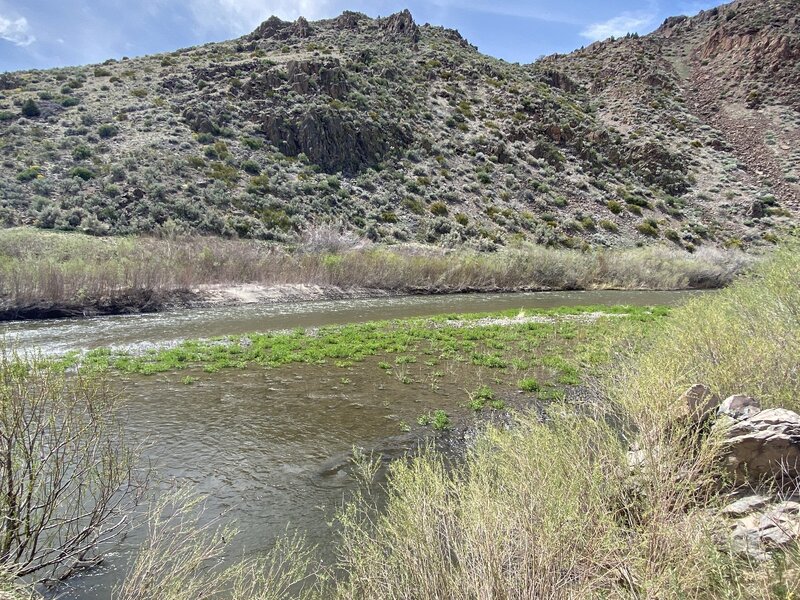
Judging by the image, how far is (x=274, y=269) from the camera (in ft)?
90.3

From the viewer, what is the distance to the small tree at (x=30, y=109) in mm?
37537

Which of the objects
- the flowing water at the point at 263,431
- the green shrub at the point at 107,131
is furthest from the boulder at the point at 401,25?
the flowing water at the point at 263,431

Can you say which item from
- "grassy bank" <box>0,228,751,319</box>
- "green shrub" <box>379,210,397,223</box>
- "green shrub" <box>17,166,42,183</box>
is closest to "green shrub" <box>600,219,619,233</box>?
"grassy bank" <box>0,228,751,319</box>

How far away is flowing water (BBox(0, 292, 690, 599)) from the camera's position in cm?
563

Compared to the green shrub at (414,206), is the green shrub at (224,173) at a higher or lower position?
higher

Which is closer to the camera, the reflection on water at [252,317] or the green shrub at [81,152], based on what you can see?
the reflection on water at [252,317]

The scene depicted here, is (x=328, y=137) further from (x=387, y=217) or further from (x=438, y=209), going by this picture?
(x=438, y=209)

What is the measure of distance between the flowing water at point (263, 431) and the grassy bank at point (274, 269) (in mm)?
4572

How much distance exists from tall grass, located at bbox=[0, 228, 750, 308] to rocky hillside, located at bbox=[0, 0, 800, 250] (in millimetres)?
4861

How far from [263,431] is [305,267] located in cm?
2073

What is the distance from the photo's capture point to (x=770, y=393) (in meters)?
5.73

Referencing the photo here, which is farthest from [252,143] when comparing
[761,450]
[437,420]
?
[761,450]

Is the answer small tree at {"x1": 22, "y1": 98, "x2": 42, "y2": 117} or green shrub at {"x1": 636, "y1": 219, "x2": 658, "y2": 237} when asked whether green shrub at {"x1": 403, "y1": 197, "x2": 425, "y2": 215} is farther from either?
small tree at {"x1": 22, "y1": 98, "x2": 42, "y2": 117}

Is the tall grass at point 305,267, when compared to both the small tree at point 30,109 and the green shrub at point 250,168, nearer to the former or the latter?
the green shrub at point 250,168
